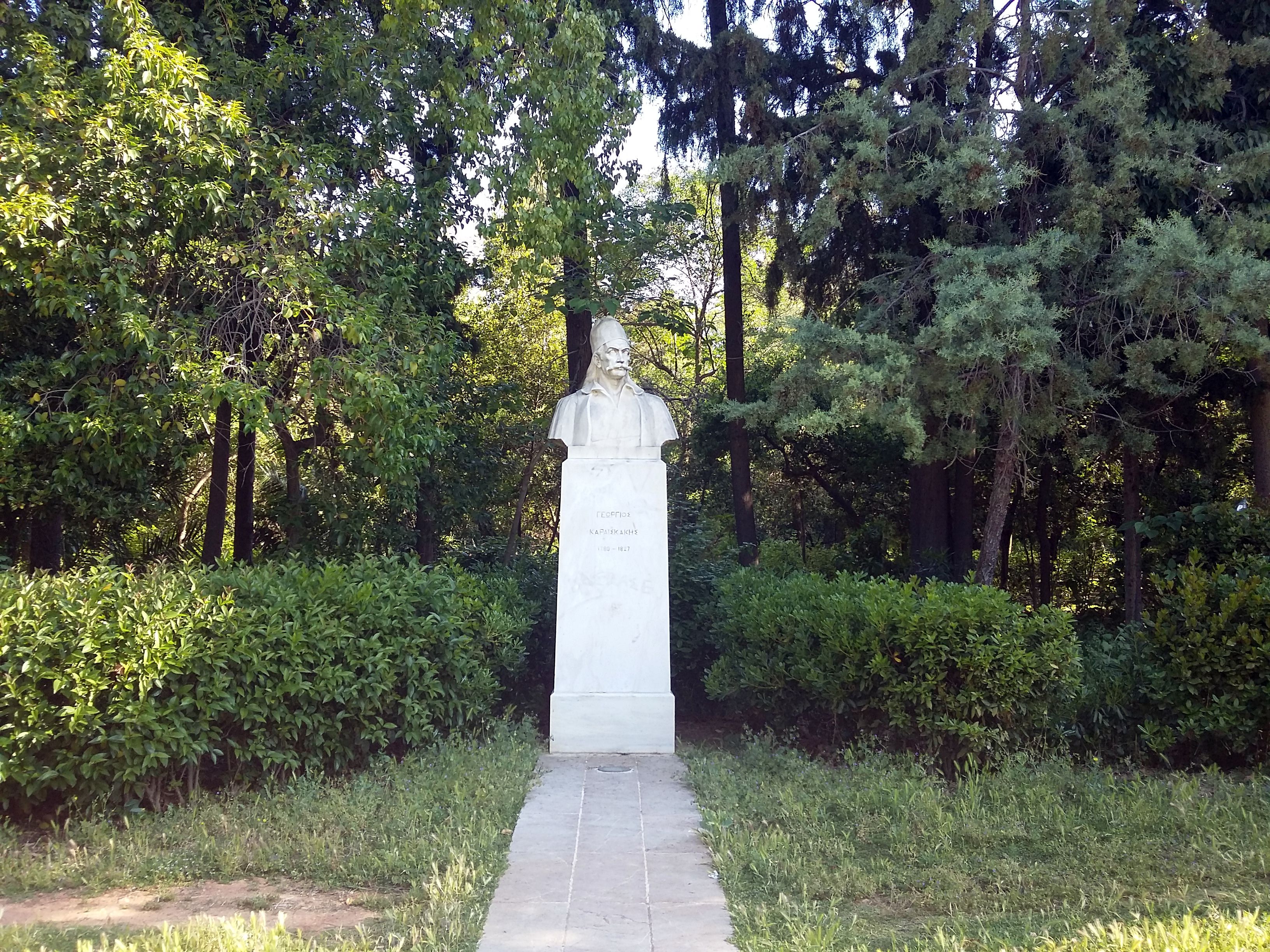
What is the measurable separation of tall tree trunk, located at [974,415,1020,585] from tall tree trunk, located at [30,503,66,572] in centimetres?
965

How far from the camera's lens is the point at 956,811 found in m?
5.64

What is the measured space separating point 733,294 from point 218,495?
663cm

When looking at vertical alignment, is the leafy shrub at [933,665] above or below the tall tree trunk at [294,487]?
below

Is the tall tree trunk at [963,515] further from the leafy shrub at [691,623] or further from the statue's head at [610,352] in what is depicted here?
the statue's head at [610,352]

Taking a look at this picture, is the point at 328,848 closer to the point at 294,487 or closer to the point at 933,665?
the point at 933,665

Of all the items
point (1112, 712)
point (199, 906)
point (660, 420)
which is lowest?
point (199, 906)

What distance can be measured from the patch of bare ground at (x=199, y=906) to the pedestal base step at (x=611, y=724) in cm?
286

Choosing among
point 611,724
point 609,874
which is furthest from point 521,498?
point 609,874

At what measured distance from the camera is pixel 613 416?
7.97 meters

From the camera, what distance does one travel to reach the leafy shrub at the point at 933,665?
21.5 ft

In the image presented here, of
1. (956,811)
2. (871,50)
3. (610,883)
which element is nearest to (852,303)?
(871,50)

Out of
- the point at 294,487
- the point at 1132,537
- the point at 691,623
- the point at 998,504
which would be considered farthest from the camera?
the point at 1132,537

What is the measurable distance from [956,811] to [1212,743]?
2.47m

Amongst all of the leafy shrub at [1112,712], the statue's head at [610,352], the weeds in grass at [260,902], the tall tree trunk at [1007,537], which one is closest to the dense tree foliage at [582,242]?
the statue's head at [610,352]
